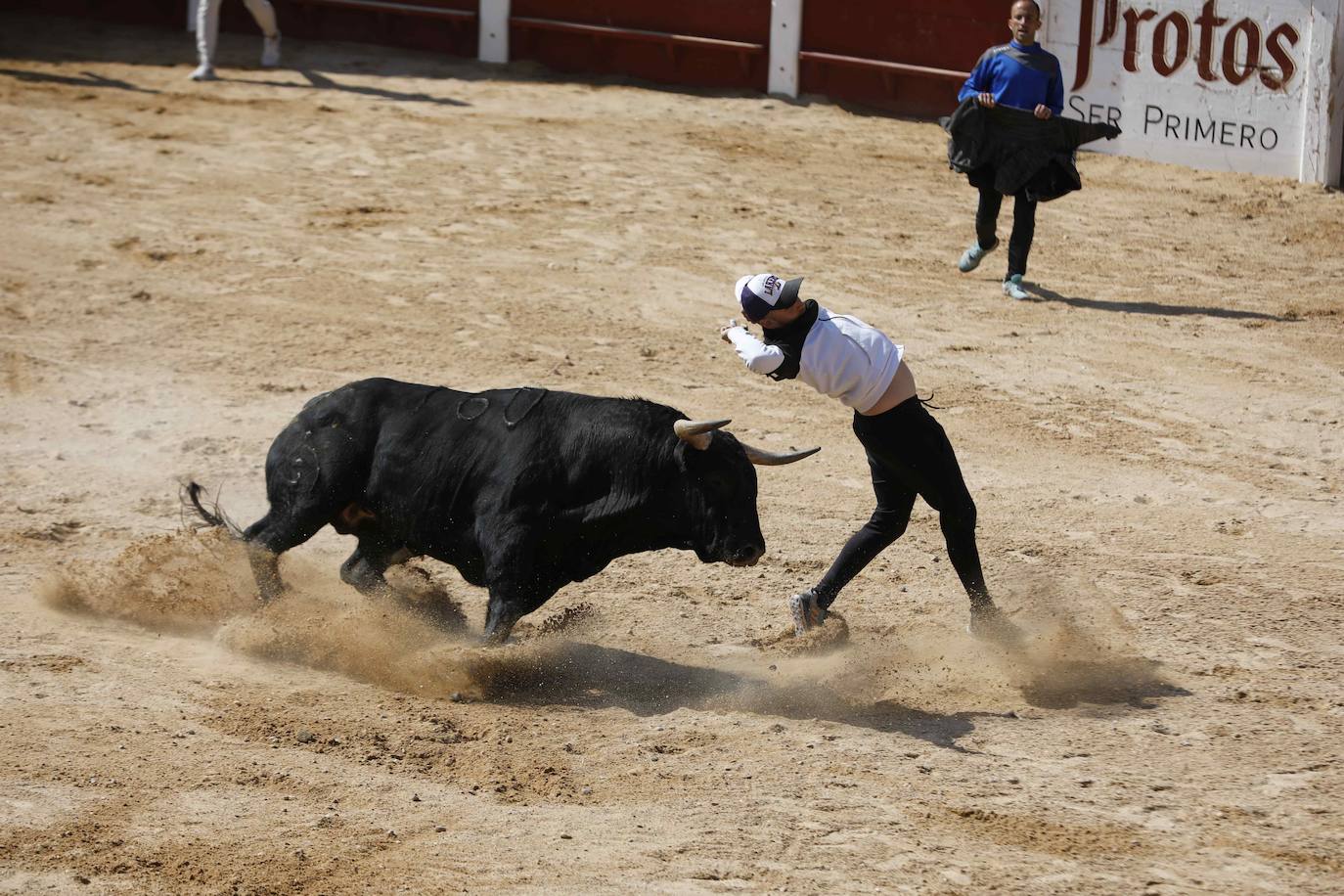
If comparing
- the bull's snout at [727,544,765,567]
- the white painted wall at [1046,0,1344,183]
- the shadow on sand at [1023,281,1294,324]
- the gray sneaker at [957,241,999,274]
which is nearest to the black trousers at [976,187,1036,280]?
the gray sneaker at [957,241,999,274]

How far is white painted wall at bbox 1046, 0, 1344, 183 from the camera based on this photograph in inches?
512

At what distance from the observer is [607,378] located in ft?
30.1

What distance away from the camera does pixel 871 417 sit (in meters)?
5.87

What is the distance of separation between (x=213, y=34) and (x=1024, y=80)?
7.84 meters

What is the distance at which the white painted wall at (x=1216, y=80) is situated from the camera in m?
13.0

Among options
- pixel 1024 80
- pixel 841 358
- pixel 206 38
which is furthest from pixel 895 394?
pixel 206 38

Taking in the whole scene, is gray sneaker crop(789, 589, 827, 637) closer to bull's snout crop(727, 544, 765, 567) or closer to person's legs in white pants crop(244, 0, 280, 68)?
bull's snout crop(727, 544, 765, 567)

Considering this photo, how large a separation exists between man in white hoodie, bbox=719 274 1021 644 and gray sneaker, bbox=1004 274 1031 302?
16.3 feet

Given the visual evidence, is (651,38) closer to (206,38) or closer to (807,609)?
(206,38)

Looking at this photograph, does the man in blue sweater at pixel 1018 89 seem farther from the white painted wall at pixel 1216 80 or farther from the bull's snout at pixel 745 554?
the bull's snout at pixel 745 554

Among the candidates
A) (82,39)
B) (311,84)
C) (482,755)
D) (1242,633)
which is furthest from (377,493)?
(82,39)

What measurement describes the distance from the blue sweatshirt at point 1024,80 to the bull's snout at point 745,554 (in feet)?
18.3

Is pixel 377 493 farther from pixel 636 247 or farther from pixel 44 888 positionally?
pixel 636 247

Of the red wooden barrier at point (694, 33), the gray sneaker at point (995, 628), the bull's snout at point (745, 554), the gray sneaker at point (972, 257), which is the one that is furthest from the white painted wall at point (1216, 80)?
the bull's snout at point (745, 554)
